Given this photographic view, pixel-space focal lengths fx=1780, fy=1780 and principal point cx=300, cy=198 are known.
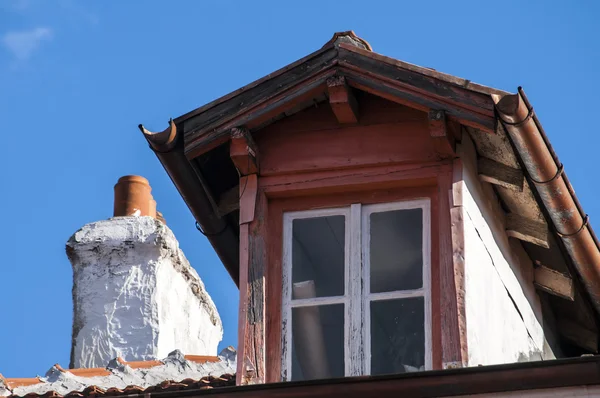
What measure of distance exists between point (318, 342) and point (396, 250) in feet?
2.50

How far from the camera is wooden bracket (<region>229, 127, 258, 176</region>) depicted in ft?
38.6

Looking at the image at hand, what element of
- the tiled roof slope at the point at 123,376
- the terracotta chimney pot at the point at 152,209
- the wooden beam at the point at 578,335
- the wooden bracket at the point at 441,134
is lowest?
the tiled roof slope at the point at 123,376

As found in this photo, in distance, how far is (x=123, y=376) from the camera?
40.0 ft

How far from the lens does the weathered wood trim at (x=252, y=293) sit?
36.3 ft

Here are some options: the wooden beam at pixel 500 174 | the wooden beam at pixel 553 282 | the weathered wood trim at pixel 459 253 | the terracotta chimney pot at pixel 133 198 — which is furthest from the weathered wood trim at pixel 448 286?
the terracotta chimney pot at pixel 133 198

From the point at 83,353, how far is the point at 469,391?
17.4 ft

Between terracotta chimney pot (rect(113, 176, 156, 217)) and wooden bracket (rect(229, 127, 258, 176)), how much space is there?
12.8 ft

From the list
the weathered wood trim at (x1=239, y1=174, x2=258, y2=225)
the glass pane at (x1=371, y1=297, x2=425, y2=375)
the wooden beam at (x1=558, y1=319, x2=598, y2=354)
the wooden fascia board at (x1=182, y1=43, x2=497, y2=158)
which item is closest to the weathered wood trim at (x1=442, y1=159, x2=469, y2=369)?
the glass pane at (x1=371, y1=297, x2=425, y2=375)

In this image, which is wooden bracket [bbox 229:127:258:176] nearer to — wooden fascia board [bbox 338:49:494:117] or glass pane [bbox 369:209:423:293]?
wooden fascia board [bbox 338:49:494:117]

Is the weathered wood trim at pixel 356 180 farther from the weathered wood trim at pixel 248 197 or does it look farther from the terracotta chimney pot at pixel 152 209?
the terracotta chimney pot at pixel 152 209

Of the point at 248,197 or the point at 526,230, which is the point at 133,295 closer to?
the point at 248,197

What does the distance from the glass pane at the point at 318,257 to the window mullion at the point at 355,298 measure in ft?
0.29

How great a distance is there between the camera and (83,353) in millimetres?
14680

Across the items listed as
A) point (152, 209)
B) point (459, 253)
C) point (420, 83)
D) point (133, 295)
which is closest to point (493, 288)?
point (459, 253)
